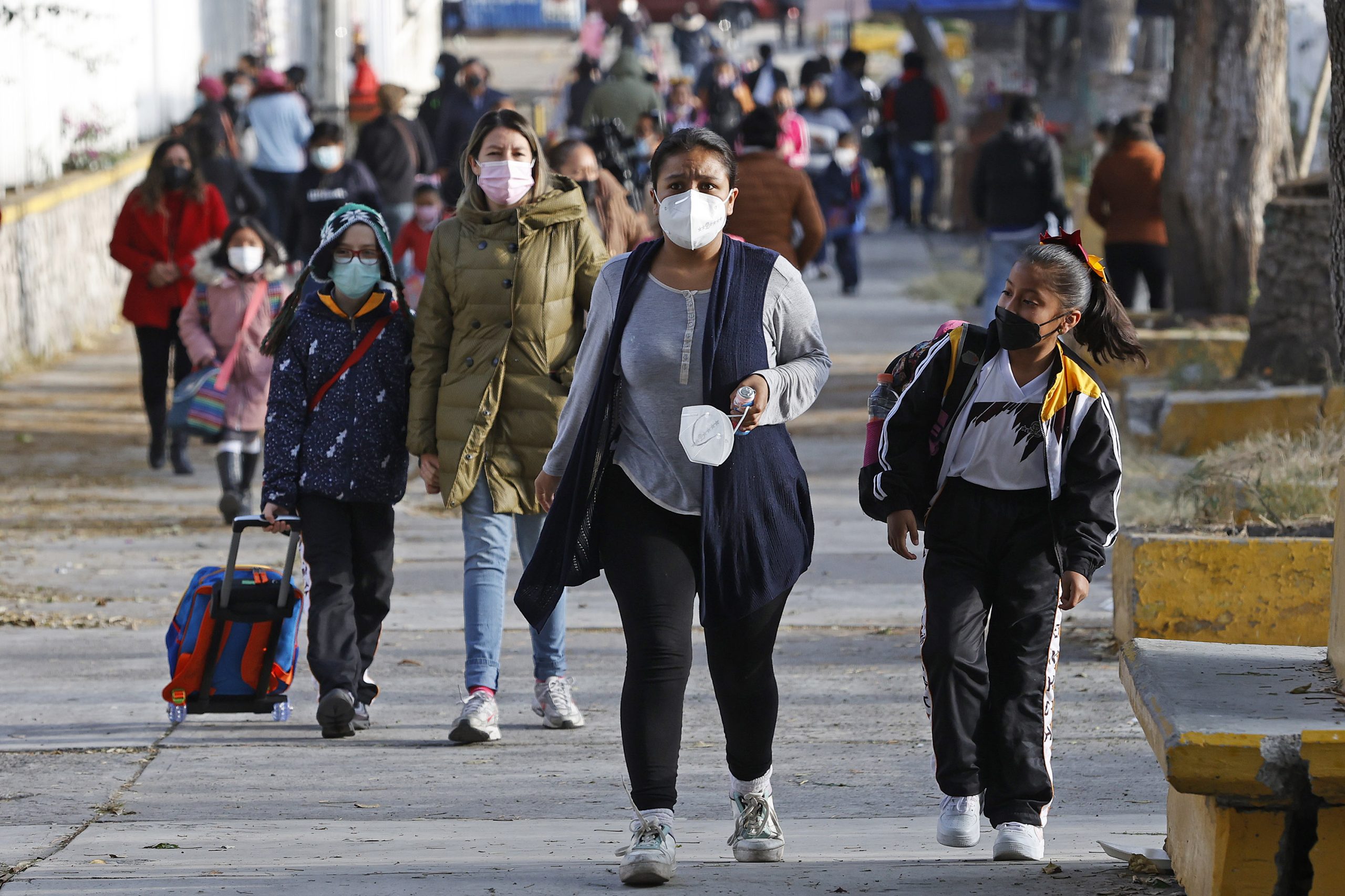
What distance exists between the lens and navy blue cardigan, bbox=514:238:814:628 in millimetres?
4375

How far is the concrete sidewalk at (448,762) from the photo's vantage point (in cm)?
436

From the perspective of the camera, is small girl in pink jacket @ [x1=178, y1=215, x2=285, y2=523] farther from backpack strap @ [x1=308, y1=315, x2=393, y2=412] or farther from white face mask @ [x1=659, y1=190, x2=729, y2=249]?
white face mask @ [x1=659, y1=190, x2=729, y2=249]

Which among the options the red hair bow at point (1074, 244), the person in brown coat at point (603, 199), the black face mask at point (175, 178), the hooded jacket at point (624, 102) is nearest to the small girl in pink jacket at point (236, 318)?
the black face mask at point (175, 178)

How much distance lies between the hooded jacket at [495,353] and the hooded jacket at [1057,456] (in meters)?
1.57

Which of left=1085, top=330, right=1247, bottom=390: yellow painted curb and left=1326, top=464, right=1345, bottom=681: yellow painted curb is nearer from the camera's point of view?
left=1326, top=464, right=1345, bottom=681: yellow painted curb

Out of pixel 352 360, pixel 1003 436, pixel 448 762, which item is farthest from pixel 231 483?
pixel 1003 436

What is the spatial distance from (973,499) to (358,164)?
9034 millimetres

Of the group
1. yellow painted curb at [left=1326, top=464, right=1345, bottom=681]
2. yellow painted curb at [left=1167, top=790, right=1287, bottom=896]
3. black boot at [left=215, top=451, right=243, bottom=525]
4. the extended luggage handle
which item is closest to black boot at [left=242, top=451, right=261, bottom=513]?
black boot at [left=215, top=451, right=243, bottom=525]

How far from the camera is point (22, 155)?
618 inches

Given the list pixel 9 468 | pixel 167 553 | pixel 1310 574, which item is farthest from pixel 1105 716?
pixel 9 468

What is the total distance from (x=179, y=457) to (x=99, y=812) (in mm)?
6192

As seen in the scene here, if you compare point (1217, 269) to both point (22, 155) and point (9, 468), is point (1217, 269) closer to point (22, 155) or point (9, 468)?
point (9, 468)

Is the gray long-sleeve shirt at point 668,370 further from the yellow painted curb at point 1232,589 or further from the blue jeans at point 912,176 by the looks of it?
the blue jeans at point 912,176

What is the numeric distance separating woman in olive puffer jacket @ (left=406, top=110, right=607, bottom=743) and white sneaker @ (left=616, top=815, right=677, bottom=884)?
173 cm
